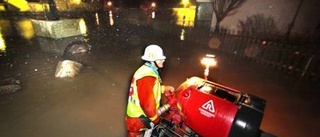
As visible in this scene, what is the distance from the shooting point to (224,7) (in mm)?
12750

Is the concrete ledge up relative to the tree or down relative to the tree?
down

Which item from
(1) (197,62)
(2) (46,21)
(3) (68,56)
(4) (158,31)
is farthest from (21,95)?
(4) (158,31)

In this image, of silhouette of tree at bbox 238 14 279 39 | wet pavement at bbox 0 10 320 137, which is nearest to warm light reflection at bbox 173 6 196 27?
silhouette of tree at bbox 238 14 279 39

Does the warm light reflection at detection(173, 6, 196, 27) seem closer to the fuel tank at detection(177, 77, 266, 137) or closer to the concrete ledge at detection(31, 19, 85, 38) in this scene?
the concrete ledge at detection(31, 19, 85, 38)

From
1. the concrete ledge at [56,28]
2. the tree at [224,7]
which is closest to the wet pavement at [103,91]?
the concrete ledge at [56,28]

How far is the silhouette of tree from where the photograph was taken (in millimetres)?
10227

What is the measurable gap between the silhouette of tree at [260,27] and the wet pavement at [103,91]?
9.70 ft

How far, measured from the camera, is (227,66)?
823 cm

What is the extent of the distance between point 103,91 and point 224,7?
10.7 metres

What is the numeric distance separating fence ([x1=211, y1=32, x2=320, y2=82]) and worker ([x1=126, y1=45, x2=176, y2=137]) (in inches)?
242

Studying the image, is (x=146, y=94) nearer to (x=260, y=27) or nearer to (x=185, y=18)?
(x=260, y=27)

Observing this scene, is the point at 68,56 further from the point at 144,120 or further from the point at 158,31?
the point at 158,31

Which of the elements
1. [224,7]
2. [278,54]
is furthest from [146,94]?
[224,7]

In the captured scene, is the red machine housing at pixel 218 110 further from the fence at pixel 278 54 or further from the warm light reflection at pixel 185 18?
the warm light reflection at pixel 185 18
